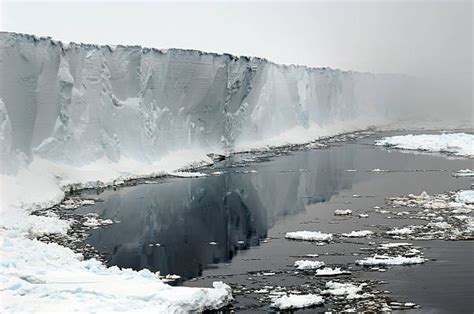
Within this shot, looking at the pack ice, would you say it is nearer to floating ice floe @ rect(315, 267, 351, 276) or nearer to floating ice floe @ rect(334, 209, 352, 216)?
floating ice floe @ rect(315, 267, 351, 276)

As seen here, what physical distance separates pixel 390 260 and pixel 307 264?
125 centimetres

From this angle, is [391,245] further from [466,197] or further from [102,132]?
[102,132]

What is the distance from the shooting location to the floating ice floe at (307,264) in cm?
905

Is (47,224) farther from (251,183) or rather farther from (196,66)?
(196,66)

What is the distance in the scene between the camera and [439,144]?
2566cm

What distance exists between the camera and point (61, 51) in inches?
635

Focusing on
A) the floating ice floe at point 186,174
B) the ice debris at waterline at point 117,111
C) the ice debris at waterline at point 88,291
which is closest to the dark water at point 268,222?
the floating ice floe at point 186,174

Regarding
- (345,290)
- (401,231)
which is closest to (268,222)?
(401,231)

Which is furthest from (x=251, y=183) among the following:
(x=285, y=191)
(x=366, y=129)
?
(x=366, y=129)

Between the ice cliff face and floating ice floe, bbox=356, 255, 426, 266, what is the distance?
851cm

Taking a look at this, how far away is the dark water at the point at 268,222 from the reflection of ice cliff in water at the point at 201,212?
2 cm

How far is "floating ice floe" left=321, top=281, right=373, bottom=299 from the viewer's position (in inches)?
304

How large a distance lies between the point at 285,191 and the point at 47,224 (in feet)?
21.1

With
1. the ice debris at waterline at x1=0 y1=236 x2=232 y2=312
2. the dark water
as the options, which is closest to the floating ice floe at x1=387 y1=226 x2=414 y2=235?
the dark water
